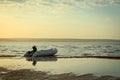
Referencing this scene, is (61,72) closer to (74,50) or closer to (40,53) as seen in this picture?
(40,53)

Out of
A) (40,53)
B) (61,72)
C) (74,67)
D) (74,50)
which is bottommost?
(74,50)

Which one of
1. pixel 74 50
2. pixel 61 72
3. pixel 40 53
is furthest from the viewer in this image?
pixel 74 50

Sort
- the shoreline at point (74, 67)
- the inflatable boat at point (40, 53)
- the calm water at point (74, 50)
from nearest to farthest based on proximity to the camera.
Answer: the shoreline at point (74, 67)
the inflatable boat at point (40, 53)
the calm water at point (74, 50)

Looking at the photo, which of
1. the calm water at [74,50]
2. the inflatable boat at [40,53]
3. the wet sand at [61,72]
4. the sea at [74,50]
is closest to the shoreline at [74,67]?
the wet sand at [61,72]

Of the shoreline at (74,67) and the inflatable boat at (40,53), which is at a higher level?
the shoreline at (74,67)

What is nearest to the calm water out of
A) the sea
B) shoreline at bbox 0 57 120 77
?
the sea

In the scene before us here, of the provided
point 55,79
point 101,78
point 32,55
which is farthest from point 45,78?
point 32,55

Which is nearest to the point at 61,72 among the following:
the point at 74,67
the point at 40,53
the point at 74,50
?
the point at 74,67

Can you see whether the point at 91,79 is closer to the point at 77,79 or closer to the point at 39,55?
the point at 77,79

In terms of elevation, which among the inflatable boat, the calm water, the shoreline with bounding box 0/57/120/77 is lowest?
the calm water

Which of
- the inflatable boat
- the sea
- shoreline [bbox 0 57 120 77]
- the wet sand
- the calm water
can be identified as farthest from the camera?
the calm water

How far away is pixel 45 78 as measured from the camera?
59.7ft

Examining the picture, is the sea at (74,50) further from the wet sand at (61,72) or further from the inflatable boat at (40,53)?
the wet sand at (61,72)

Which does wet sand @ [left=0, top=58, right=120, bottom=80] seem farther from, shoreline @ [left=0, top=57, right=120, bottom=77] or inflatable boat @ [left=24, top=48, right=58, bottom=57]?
inflatable boat @ [left=24, top=48, right=58, bottom=57]
